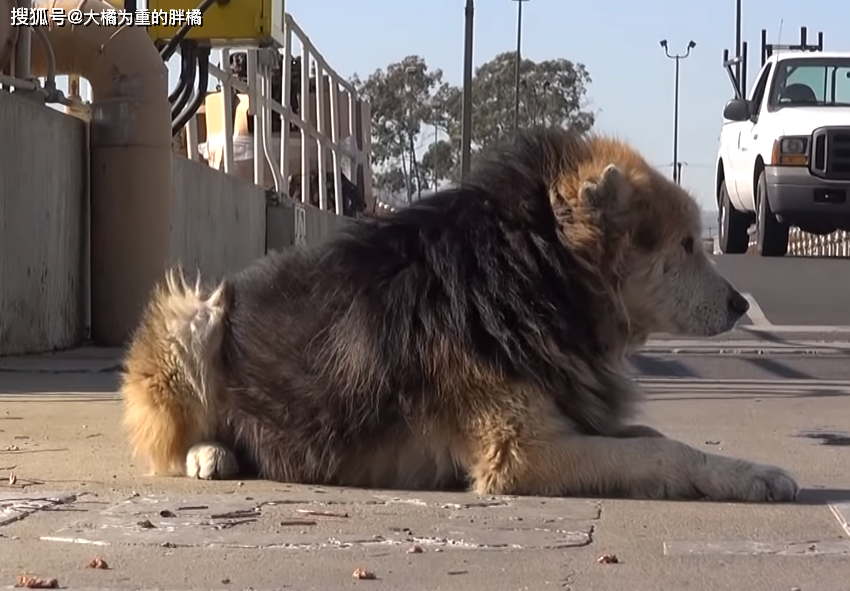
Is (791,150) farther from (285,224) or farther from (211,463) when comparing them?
(211,463)

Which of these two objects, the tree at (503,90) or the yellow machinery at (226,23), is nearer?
the yellow machinery at (226,23)

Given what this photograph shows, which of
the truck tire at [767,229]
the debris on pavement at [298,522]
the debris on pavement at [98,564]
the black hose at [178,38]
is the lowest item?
the debris on pavement at [298,522]

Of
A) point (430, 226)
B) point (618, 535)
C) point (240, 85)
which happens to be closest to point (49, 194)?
point (240, 85)

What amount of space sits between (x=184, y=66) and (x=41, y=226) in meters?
A: 3.24

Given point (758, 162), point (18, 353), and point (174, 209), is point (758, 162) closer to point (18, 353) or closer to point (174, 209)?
point (174, 209)

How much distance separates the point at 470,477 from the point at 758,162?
13002 mm

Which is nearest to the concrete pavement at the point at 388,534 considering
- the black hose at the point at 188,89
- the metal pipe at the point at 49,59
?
the metal pipe at the point at 49,59

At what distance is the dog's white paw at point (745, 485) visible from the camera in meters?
5.14

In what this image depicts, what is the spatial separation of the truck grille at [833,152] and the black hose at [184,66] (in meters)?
6.93

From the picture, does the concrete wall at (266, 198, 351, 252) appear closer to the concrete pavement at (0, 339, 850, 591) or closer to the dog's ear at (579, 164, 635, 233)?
the concrete pavement at (0, 339, 850, 591)

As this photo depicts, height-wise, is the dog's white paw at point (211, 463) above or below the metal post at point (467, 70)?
below

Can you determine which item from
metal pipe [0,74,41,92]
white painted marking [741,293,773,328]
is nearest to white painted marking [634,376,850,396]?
white painted marking [741,293,773,328]

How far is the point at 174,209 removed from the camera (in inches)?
503

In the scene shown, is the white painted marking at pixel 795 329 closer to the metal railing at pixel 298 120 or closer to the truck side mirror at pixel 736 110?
the metal railing at pixel 298 120
